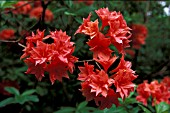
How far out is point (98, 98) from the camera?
62.4 inches

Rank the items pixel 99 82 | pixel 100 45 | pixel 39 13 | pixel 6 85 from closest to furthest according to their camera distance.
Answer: pixel 99 82
pixel 100 45
pixel 6 85
pixel 39 13

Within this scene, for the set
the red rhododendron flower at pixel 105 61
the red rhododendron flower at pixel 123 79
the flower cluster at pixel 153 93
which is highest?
the red rhododendron flower at pixel 105 61

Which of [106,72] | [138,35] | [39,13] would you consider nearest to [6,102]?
[106,72]

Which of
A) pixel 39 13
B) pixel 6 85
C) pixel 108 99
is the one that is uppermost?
pixel 108 99

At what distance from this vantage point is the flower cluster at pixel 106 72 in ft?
5.09

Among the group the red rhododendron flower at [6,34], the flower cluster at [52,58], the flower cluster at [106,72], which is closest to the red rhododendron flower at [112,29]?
the flower cluster at [106,72]

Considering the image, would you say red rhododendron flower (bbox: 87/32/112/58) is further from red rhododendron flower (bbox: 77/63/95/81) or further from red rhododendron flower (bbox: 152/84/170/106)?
red rhododendron flower (bbox: 152/84/170/106)

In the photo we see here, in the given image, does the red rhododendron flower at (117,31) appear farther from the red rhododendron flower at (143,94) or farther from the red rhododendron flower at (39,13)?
the red rhododendron flower at (39,13)

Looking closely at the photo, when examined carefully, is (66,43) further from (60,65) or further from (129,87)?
(129,87)

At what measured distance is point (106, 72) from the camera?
63.8 inches

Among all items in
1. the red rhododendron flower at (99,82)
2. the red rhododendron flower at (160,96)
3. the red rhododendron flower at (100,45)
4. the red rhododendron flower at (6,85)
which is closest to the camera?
the red rhododendron flower at (99,82)

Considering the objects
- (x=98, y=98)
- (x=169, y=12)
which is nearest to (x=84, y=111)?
(x=98, y=98)

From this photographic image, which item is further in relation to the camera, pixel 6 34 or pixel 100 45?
pixel 6 34

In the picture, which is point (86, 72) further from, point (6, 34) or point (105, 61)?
point (6, 34)
